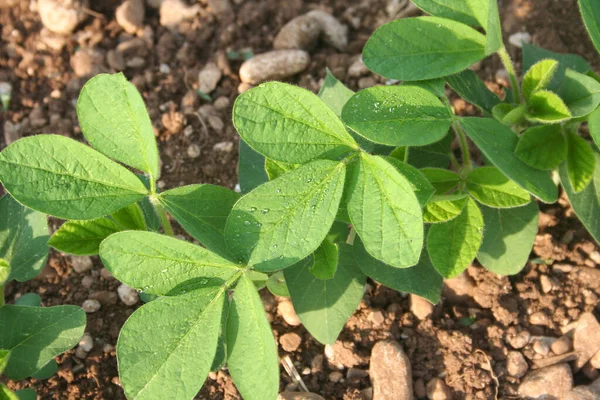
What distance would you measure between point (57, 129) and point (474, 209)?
1.98m

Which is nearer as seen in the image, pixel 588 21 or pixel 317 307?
pixel 588 21

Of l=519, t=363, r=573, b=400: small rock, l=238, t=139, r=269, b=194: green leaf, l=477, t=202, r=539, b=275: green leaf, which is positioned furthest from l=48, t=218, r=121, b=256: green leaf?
l=519, t=363, r=573, b=400: small rock

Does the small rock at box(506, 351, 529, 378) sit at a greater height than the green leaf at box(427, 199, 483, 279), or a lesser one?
lesser

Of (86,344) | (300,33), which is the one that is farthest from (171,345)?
(300,33)

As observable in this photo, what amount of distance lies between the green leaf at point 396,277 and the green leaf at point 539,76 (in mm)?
746

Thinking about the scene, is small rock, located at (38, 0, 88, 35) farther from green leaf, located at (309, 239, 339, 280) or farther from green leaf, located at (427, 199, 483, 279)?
green leaf, located at (427, 199, 483, 279)

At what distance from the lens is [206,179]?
290 cm

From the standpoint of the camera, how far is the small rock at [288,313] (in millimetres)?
2469

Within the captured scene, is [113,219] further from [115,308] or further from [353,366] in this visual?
[353,366]

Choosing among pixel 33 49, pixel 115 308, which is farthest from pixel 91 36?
pixel 115 308

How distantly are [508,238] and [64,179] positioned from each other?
1.54 m

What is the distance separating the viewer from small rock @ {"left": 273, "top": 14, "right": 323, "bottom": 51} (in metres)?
3.12

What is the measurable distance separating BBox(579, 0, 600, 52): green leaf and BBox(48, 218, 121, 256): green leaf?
1.62 m

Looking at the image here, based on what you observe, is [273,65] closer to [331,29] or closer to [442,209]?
[331,29]
